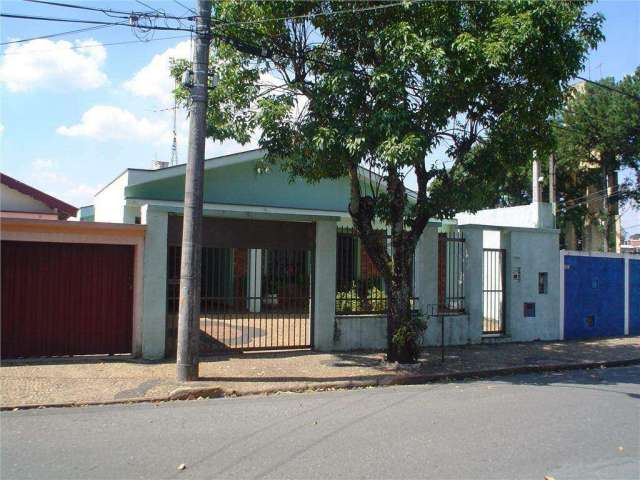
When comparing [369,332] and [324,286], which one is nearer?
[324,286]

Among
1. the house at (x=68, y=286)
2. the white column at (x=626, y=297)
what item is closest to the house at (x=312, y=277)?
the house at (x=68, y=286)

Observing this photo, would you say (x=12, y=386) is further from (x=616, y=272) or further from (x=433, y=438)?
(x=616, y=272)

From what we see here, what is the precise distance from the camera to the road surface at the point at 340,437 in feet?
16.6

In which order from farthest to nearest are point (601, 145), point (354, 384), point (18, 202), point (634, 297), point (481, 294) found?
1. point (601, 145)
2. point (634, 297)
3. point (481, 294)
4. point (18, 202)
5. point (354, 384)

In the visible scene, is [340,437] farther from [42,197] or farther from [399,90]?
[42,197]

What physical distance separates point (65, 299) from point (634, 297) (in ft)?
48.0

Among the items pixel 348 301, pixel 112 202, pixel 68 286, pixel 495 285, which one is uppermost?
pixel 112 202

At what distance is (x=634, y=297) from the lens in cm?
1620

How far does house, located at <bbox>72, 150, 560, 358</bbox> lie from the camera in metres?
10.5

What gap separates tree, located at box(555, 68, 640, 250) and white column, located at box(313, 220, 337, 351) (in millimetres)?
20505

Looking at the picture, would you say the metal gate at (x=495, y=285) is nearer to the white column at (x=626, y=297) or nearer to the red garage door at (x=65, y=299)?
the white column at (x=626, y=297)

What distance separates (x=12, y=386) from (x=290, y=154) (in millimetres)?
5509

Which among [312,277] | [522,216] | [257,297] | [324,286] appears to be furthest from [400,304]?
[522,216]

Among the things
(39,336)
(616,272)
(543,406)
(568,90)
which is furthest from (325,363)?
(616,272)
